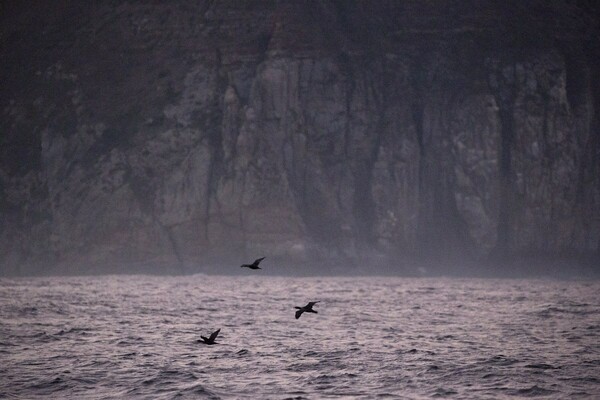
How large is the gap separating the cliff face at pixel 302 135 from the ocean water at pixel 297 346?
81.3 feet

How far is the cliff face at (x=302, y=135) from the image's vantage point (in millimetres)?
84500

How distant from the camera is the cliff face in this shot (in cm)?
8450

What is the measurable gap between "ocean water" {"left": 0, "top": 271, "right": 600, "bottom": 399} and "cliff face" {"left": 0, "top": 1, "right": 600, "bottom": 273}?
24.8 meters

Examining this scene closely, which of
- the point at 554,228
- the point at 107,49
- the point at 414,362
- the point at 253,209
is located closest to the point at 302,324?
the point at 414,362

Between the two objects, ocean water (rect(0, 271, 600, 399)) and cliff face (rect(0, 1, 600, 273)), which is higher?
cliff face (rect(0, 1, 600, 273))

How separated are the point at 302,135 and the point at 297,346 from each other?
5659 cm

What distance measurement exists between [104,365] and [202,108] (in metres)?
62.8

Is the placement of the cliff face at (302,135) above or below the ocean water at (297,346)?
above

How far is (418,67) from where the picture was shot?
92.6 meters

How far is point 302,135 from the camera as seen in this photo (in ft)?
289

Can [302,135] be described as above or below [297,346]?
above

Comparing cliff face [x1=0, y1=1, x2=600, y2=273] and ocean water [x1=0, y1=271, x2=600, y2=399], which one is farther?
cliff face [x1=0, y1=1, x2=600, y2=273]

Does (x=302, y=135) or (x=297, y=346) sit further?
(x=302, y=135)

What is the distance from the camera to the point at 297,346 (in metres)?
32.6
